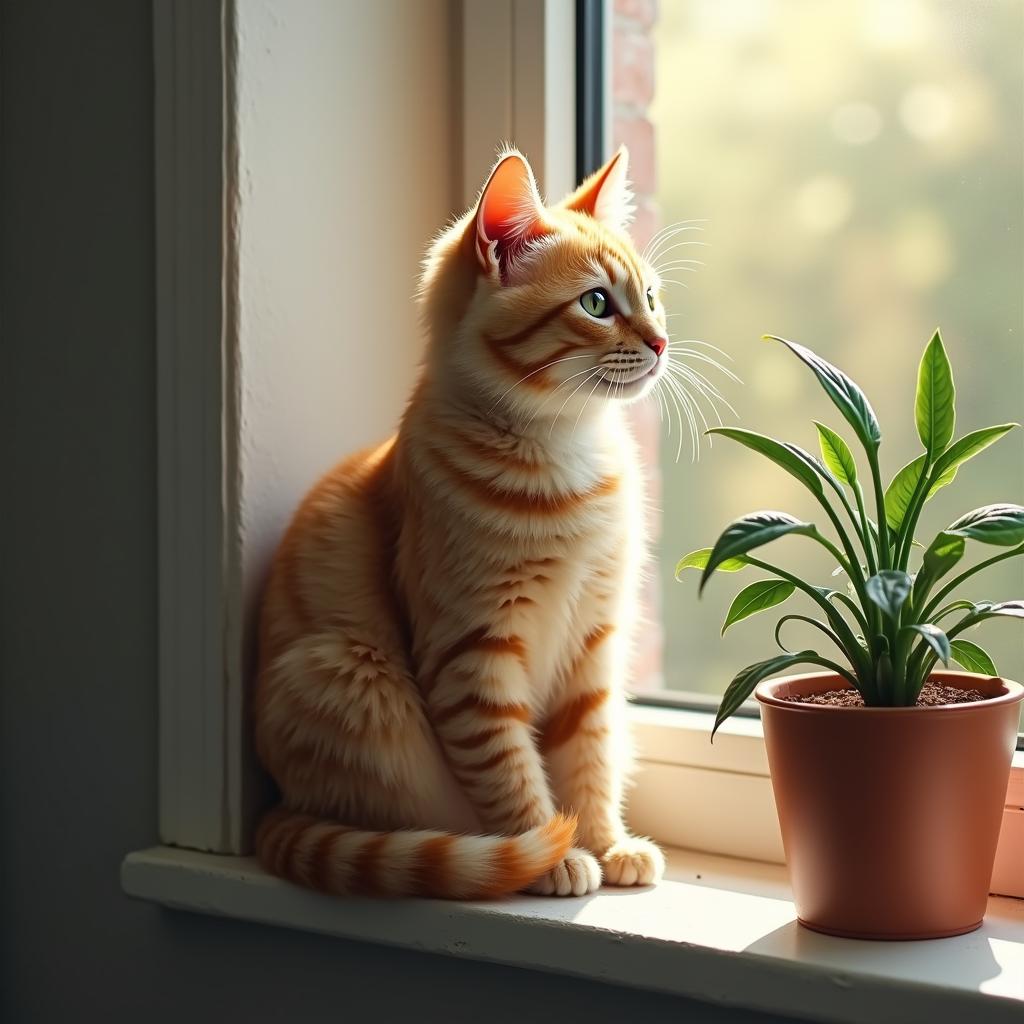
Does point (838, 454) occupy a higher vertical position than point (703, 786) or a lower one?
higher

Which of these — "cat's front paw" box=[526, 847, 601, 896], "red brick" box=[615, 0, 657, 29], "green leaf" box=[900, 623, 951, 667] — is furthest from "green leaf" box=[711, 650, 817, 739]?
"red brick" box=[615, 0, 657, 29]

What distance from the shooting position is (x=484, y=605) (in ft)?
3.61

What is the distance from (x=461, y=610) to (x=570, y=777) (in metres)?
0.22

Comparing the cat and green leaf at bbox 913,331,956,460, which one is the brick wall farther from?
green leaf at bbox 913,331,956,460

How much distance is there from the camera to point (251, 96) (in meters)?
1.21

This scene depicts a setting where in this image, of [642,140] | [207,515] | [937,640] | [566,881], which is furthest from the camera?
[642,140]

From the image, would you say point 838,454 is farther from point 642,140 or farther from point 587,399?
point 642,140

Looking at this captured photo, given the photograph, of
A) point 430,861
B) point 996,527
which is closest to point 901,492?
point 996,527

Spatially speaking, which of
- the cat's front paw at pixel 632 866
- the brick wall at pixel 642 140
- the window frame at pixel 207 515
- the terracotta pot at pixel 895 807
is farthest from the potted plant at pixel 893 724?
the brick wall at pixel 642 140

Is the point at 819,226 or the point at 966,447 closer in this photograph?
the point at 966,447

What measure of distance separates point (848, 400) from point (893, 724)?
0.26 m

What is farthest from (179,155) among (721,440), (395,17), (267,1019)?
(267,1019)

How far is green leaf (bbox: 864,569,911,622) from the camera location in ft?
2.83

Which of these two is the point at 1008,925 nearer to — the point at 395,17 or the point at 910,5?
the point at 910,5
